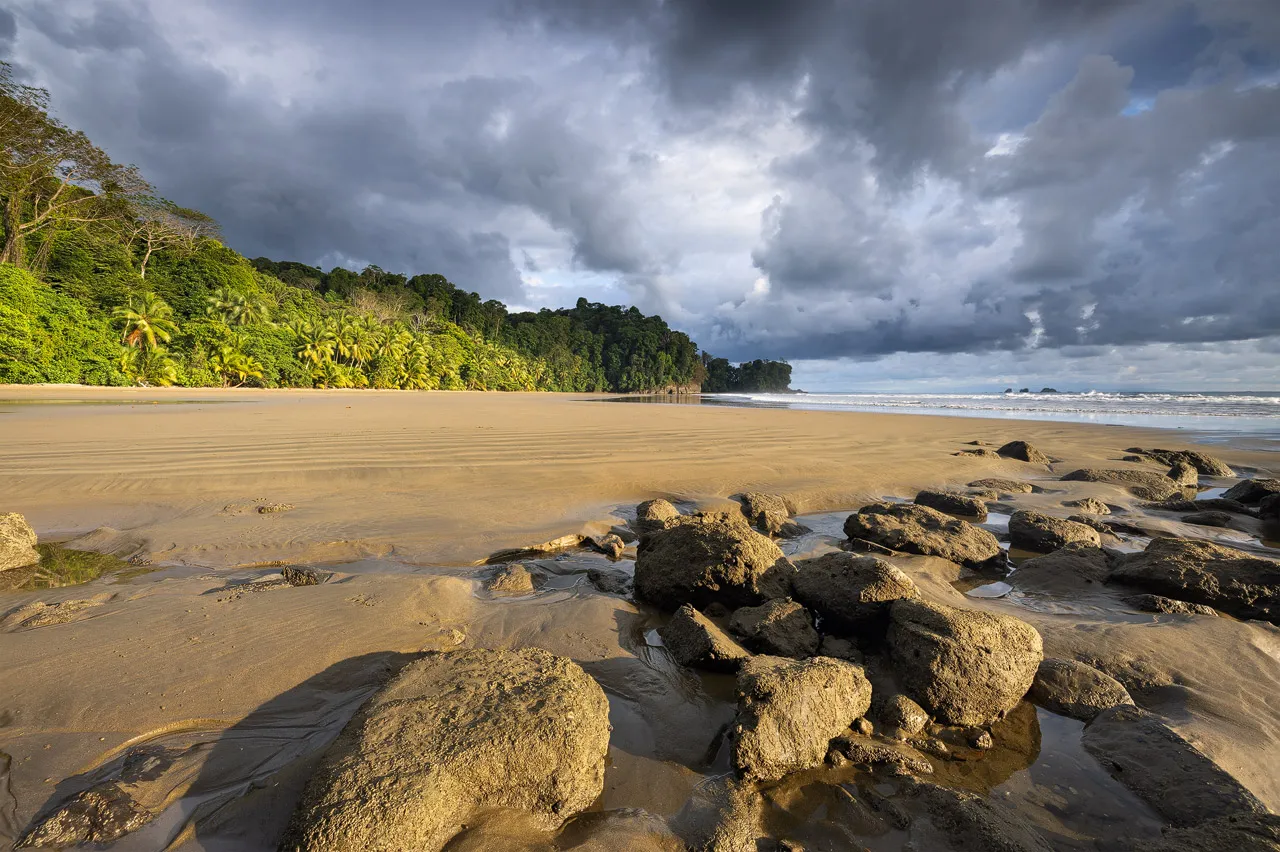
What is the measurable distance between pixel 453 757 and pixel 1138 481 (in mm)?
10423

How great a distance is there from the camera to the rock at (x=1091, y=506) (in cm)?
670

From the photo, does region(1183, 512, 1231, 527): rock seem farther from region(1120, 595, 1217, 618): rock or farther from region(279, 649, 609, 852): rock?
region(279, 649, 609, 852): rock

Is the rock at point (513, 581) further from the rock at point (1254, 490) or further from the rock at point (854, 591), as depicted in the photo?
the rock at point (1254, 490)

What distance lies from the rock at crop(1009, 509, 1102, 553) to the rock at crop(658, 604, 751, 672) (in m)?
4.04

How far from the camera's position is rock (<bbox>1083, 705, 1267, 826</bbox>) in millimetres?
1984

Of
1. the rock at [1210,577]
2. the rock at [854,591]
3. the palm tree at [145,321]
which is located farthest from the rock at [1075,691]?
the palm tree at [145,321]

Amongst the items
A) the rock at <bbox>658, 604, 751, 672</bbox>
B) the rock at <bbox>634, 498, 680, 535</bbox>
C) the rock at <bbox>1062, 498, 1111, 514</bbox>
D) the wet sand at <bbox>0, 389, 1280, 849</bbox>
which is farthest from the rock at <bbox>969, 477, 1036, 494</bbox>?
the rock at <bbox>658, 604, 751, 672</bbox>

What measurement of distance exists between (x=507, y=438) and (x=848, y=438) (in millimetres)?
8921

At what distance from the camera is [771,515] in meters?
5.79

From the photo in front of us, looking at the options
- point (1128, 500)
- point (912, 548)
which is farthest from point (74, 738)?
point (1128, 500)

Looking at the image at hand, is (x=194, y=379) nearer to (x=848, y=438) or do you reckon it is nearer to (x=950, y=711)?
(x=848, y=438)

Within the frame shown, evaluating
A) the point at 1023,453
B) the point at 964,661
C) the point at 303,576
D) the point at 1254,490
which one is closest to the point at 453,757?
the point at 964,661

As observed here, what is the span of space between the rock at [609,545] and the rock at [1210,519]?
708 centimetres

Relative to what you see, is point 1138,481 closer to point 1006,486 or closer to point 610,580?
point 1006,486
